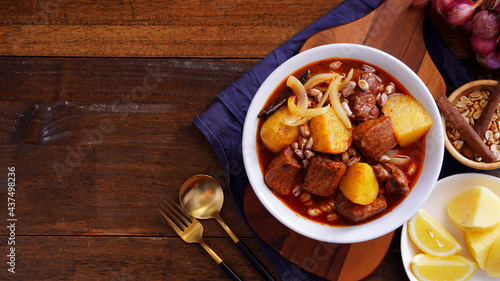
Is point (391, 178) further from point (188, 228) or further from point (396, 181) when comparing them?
point (188, 228)

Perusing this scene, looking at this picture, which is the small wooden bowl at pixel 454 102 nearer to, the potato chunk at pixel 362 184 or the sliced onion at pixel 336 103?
the potato chunk at pixel 362 184

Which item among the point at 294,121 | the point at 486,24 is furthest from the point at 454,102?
the point at 294,121

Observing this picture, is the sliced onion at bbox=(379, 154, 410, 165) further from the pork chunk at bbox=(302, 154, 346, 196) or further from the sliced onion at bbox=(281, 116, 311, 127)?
the sliced onion at bbox=(281, 116, 311, 127)

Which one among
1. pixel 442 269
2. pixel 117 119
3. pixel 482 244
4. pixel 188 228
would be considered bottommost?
pixel 442 269

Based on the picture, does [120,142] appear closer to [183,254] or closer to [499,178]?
[183,254]

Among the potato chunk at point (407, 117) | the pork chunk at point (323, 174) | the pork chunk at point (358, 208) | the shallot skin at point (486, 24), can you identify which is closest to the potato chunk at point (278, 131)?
the pork chunk at point (323, 174)

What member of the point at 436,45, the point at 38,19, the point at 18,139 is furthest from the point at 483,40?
the point at 18,139

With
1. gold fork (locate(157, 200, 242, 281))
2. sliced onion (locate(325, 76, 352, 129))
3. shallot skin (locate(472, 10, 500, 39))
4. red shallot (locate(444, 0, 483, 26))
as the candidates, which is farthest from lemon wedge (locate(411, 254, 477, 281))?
red shallot (locate(444, 0, 483, 26))
